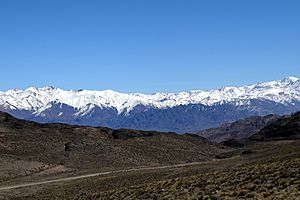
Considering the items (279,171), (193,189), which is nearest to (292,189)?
(279,171)

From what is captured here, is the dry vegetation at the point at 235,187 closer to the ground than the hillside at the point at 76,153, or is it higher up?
closer to the ground

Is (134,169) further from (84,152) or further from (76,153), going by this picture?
(84,152)

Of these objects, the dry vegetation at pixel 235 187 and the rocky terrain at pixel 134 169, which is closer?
the dry vegetation at pixel 235 187

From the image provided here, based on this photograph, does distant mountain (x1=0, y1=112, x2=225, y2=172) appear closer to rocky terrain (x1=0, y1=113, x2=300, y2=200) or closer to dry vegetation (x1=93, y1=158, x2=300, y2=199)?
rocky terrain (x1=0, y1=113, x2=300, y2=200)

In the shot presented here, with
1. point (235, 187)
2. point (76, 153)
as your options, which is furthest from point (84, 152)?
point (235, 187)

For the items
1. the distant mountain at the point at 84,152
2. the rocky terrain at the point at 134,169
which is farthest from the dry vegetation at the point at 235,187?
the distant mountain at the point at 84,152

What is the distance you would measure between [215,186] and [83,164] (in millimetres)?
60191

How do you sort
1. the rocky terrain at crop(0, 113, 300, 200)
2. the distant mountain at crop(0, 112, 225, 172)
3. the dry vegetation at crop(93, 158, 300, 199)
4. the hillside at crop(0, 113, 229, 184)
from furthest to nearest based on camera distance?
1. the distant mountain at crop(0, 112, 225, 172)
2. the hillside at crop(0, 113, 229, 184)
3. the rocky terrain at crop(0, 113, 300, 200)
4. the dry vegetation at crop(93, 158, 300, 199)

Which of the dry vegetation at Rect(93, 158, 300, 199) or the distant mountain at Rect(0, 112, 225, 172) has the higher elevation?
the distant mountain at Rect(0, 112, 225, 172)

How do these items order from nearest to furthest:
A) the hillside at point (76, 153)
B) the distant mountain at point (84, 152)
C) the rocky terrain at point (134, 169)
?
the rocky terrain at point (134, 169) → the hillside at point (76, 153) → the distant mountain at point (84, 152)

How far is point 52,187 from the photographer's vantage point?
53.8m

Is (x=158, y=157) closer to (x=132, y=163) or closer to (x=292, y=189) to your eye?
(x=132, y=163)

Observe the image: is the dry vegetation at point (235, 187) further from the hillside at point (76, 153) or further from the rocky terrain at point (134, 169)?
the hillside at point (76, 153)

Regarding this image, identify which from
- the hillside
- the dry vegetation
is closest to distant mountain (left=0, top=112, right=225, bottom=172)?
the hillside
